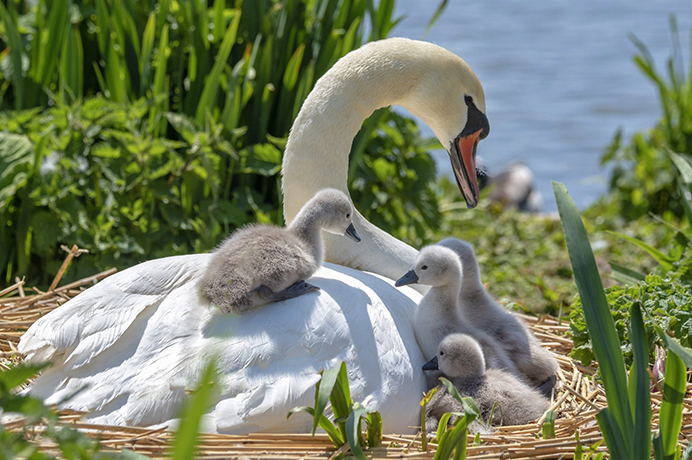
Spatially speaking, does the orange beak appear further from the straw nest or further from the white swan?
the straw nest

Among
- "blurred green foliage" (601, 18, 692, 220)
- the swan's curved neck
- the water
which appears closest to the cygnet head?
the swan's curved neck

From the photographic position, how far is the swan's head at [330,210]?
2.99m

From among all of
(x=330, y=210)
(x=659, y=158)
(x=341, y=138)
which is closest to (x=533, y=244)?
Result: (x=659, y=158)

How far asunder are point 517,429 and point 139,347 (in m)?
1.23

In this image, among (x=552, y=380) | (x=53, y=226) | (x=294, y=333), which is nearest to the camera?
(x=294, y=333)

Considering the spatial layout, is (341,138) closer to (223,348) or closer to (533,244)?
(223,348)

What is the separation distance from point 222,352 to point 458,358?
81 cm

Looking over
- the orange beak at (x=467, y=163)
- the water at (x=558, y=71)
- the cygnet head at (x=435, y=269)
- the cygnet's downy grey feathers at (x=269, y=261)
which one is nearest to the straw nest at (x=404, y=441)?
the cygnet's downy grey feathers at (x=269, y=261)

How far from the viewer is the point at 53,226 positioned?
4.39 metres

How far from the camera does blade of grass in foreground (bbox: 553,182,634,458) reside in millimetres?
2289

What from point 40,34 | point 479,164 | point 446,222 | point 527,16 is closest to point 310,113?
point 479,164

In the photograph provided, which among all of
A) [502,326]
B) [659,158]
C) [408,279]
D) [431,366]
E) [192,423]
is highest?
[192,423]

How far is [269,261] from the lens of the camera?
8.80 feet

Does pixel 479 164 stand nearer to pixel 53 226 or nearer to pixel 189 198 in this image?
pixel 189 198
